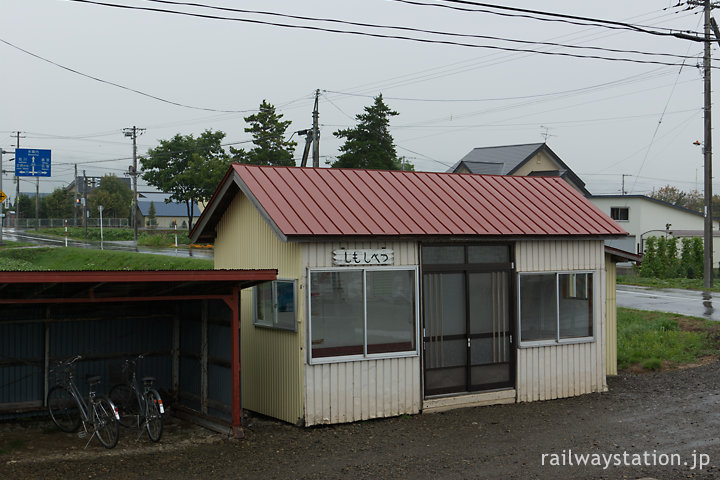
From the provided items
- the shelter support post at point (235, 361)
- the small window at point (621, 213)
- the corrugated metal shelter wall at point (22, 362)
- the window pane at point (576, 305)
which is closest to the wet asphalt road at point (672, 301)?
the window pane at point (576, 305)

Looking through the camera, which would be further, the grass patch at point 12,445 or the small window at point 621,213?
the small window at point 621,213

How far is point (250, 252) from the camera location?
12.9 m

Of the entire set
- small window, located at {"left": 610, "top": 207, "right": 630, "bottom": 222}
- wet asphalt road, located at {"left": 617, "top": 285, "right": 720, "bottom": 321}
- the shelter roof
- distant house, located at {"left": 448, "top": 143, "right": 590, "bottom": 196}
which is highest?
distant house, located at {"left": 448, "top": 143, "right": 590, "bottom": 196}

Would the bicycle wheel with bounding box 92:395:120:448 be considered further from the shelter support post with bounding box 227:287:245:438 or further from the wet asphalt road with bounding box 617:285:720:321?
the wet asphalt road with bounding box 617:285:720:321

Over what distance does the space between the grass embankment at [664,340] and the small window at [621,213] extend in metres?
31.7

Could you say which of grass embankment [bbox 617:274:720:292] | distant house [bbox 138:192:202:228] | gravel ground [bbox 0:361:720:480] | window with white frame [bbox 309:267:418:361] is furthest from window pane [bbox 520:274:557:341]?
distant house [bbox 138:192:202:228]

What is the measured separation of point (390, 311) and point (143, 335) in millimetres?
4298

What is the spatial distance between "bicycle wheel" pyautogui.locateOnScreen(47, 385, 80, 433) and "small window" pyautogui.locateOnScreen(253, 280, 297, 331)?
314 cm

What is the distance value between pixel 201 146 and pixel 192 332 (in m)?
47.3

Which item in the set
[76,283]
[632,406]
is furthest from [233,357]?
[632,406]

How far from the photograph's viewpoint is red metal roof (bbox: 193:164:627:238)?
1184 cm

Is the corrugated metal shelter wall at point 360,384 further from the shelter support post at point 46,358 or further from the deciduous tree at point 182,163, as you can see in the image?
the deciduous tree at point 182,163

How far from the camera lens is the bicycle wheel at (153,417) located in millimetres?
10367

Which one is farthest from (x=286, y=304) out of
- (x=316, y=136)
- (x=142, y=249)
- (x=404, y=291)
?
(x=142, y=249)
